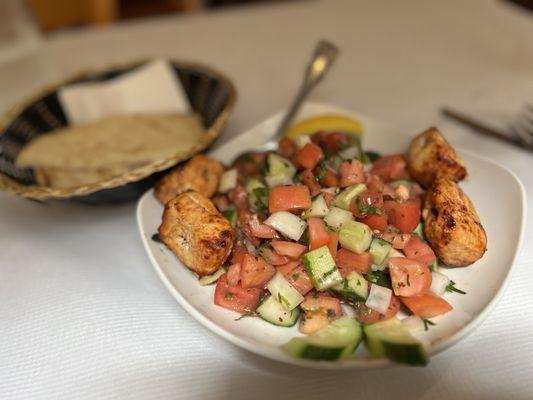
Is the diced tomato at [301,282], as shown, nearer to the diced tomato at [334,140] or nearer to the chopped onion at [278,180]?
the chopped onion at [278,180]

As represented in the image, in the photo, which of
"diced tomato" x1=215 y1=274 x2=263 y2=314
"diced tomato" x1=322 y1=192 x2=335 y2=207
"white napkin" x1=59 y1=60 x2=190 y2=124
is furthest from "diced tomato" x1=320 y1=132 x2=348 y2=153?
"white napkin" x1=59 y1=60 x2=190 y2=124

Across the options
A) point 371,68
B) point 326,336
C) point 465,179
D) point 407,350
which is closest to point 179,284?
point 326,336

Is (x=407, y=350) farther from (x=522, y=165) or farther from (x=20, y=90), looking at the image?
(x=20, y=90)

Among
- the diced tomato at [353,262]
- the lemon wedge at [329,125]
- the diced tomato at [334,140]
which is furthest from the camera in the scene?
the lemon wedge at [329,125]

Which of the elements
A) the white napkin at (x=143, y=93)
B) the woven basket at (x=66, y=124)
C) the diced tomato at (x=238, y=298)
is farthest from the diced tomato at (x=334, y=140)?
the white napkin at (x=143, y=93)

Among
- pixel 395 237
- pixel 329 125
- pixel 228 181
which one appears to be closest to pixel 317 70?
pixel 329 125

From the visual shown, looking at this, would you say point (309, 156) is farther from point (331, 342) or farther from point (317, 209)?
point (331, 342)
